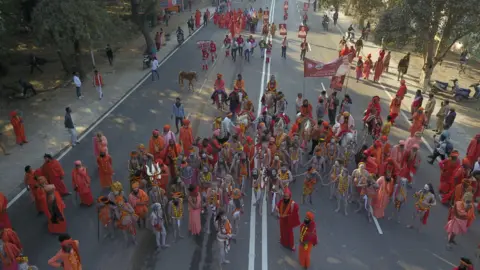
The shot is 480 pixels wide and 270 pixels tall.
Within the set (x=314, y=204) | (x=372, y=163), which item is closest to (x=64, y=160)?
(x=314, y=204)

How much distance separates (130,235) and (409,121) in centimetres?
1329

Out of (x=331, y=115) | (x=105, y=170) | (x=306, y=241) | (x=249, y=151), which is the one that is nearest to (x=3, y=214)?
(x=105, y=170)

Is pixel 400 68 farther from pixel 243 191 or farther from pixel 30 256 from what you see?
pixel 30 256

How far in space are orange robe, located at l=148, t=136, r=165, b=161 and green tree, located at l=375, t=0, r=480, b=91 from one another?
46.6 feet

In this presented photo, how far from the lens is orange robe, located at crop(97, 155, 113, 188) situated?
12258 millimetres

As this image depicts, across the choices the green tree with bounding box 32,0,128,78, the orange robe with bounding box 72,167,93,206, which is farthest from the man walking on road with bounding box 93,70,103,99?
the orange robe with bounding box 72,167,93,206

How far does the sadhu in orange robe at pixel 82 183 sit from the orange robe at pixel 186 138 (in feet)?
10.7

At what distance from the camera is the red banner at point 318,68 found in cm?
1596

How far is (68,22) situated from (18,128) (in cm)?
598

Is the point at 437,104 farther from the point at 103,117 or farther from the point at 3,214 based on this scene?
the point at 3,214

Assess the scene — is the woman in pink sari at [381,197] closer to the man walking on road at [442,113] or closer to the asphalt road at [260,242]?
the asphalt road at [260,242]

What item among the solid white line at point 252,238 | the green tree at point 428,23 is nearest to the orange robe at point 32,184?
the solid white line at point 252,238

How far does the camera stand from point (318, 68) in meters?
16.1

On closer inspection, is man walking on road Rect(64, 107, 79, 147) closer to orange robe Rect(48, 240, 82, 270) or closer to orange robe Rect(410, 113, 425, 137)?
orange robe Rect(48, 240, 82, 270)
